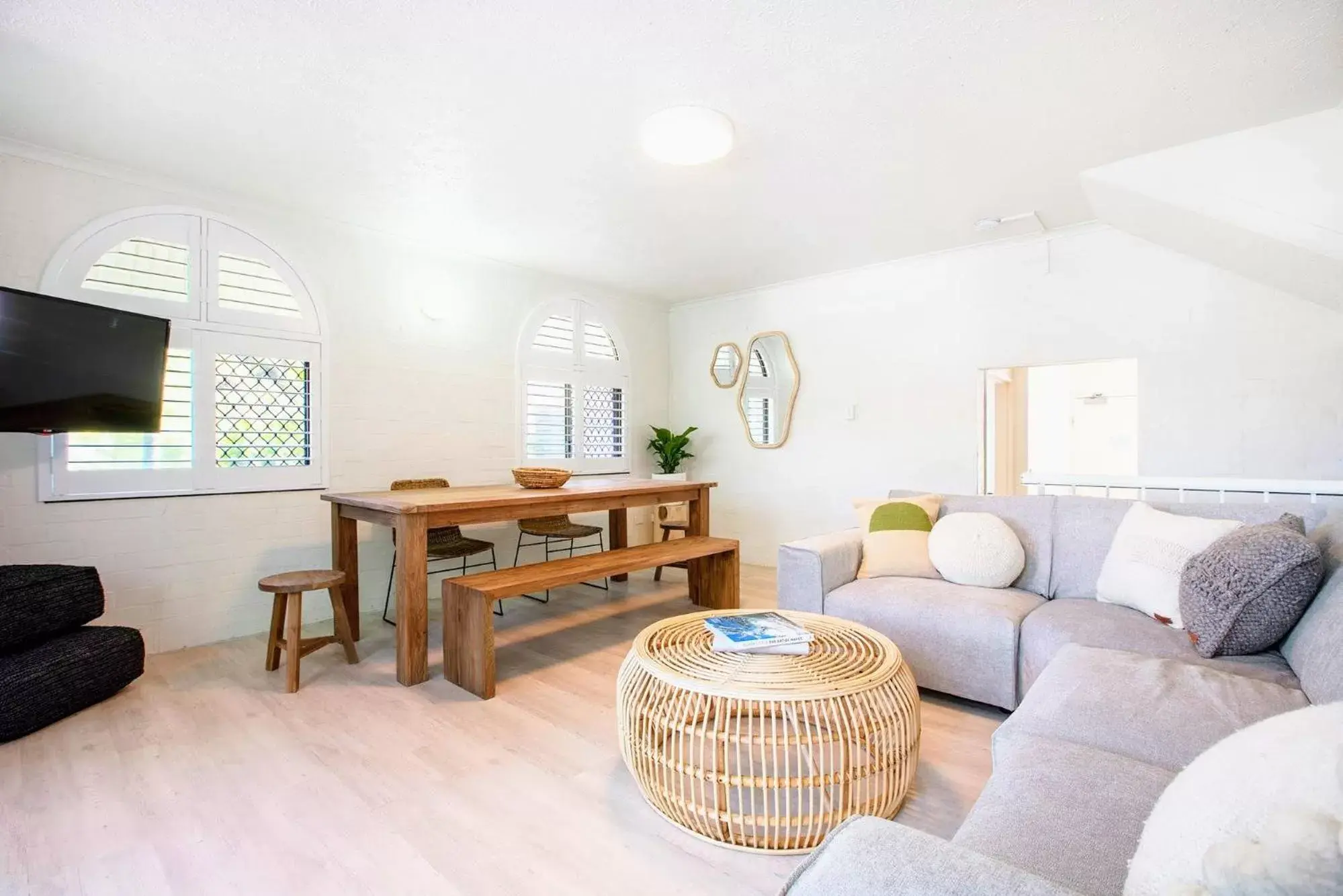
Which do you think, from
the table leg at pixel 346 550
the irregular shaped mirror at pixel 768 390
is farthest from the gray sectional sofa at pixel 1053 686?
the irregular shaped mirror at pixel 768 390

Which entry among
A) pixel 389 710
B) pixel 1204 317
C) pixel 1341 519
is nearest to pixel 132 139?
pixel 389 710

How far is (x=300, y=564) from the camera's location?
363 centimetres

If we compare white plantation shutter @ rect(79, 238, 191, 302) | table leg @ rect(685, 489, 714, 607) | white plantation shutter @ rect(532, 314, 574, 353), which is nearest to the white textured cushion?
table leg @ rect(685, 489, 714, 607)

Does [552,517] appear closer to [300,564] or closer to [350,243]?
[300,564]

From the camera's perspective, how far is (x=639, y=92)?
2.40 meters

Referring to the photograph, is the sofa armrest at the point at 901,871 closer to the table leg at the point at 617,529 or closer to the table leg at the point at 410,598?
the table leg at the point at 410,598

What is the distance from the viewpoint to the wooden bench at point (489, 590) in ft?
8.55

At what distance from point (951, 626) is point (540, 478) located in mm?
2174

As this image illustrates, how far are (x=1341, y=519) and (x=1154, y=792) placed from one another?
60.5 inches

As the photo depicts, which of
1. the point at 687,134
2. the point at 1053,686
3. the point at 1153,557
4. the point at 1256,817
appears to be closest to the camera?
the point at 1256,817

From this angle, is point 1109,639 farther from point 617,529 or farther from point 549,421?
point 549,421

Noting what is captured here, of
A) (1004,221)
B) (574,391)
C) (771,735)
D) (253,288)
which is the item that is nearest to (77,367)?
(253,288)

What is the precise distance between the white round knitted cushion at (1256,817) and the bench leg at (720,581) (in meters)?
3.22

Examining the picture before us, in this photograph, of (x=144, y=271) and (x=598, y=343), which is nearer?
(x=144, y=271)
